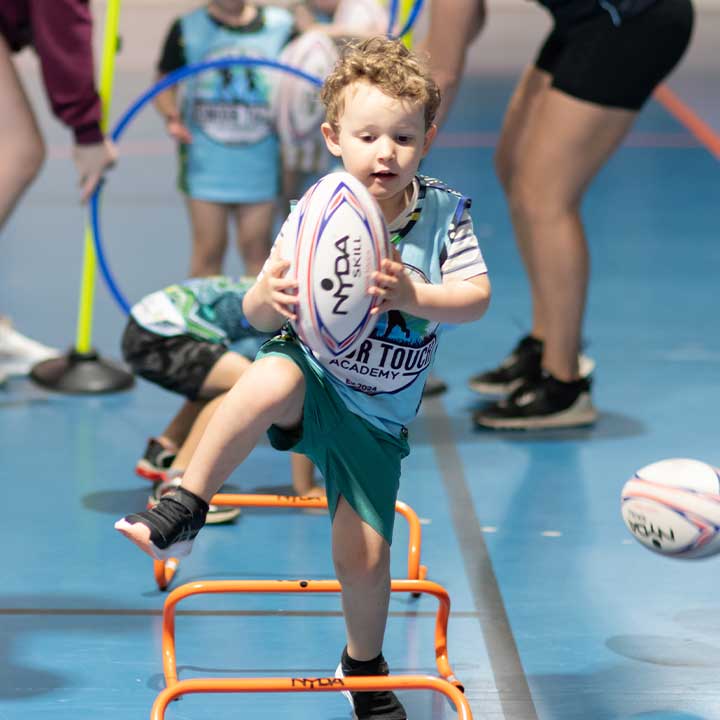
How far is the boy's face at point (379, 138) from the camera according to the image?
2.75m

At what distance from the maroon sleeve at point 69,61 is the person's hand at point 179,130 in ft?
3.05

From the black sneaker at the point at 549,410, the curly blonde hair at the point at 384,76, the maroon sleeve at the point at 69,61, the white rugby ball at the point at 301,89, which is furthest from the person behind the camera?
the white rugby ball at the point at 301,89

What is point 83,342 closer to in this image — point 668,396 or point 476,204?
point 668,396

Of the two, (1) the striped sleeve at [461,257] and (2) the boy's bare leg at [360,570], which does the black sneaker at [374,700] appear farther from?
(1) the striped sleeve at [461,257]

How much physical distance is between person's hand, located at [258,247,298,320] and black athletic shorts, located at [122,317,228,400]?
165 centimetres

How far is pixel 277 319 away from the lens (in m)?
2.84

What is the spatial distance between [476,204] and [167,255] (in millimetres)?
2239

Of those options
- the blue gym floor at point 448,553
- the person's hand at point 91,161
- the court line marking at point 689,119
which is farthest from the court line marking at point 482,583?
the court line marking at point 689,119

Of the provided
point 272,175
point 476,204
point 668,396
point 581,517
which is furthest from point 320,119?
point 476,204

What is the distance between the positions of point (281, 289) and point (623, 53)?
2596 mm

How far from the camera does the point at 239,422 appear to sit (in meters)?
2.80

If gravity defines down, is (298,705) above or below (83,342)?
above

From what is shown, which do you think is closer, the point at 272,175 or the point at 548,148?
the point at 548,148

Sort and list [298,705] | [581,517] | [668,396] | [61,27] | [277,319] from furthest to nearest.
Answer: [668,396] < [61,27] < [581,517] < [298,705] < [277,319]
